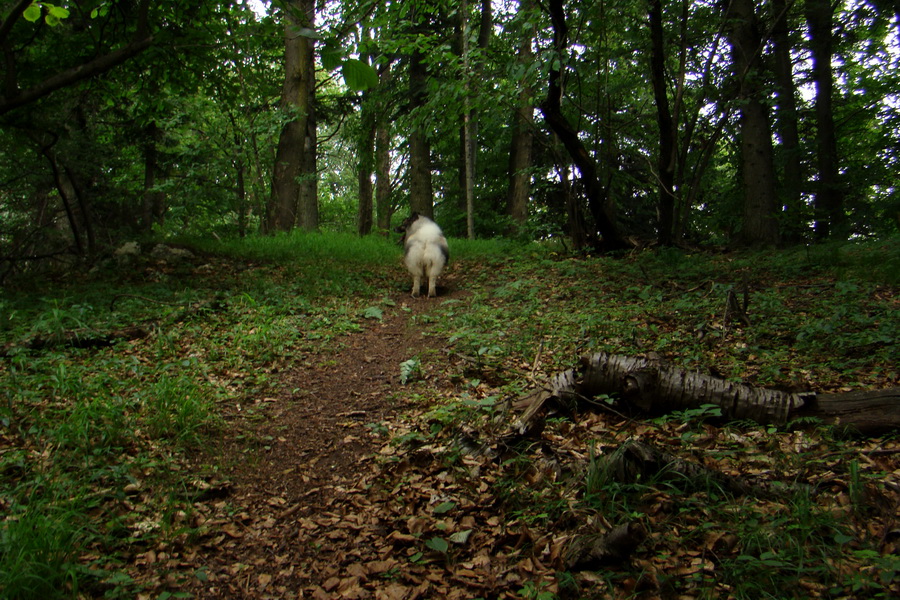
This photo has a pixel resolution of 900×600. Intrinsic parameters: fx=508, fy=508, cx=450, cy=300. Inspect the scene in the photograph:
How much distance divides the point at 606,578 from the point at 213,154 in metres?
12.8

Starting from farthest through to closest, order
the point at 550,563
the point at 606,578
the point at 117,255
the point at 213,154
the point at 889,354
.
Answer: the point at 213,154
the point at 117,255
the point at 889,354
the point at 550,563
the point at 606,578

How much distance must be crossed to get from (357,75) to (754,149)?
10.7m

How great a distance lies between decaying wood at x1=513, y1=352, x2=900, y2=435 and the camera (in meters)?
3.34

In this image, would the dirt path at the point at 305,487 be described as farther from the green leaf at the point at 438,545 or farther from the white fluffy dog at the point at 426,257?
the white fluffy dog at the point at 426,257

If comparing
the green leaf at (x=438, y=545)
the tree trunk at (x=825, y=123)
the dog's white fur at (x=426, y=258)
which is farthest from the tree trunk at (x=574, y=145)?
the green leaf at (x=438, y=545)

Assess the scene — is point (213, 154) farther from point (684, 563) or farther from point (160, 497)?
point (684, 563)

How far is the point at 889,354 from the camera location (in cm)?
438

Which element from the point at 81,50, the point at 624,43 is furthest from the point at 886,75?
the point at 81,50

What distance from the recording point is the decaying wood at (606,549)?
7.95 feet

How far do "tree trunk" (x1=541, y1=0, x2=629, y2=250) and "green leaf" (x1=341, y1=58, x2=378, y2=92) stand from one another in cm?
686

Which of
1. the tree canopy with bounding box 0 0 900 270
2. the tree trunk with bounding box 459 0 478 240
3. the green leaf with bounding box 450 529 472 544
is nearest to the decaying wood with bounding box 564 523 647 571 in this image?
the green leaf with bounding box 450 529 472 544

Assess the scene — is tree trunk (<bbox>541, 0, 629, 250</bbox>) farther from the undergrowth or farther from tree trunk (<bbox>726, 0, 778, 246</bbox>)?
tree trunk (<bbox>726, 0, 778, 246</bbox>)

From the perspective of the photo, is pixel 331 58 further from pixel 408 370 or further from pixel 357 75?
pixel 408 370

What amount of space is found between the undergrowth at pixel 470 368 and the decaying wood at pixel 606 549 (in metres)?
0.09
